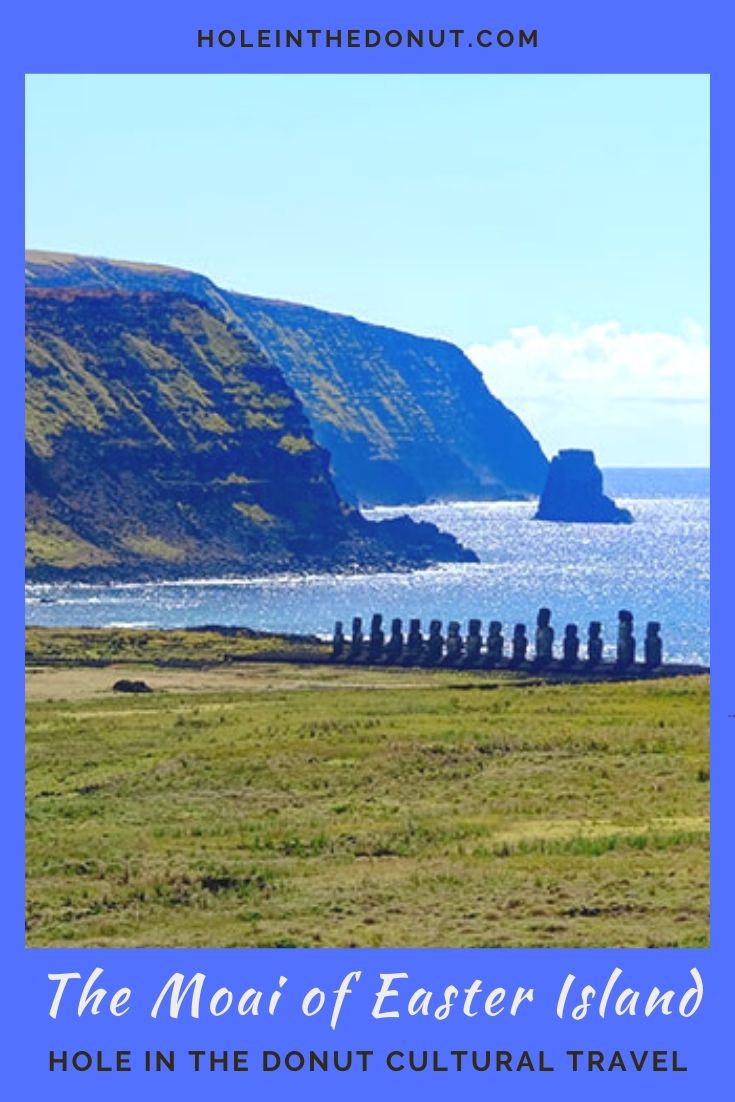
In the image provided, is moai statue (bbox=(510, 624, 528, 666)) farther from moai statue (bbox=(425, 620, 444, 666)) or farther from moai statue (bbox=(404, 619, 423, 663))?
moai statue (bbox=(404, 619, 423, 663))

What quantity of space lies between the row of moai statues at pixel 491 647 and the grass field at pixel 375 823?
21711 mm

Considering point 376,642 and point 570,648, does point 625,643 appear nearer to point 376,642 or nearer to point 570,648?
point 570,648

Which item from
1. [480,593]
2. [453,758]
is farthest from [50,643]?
[480,593]

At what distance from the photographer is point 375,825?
124ft

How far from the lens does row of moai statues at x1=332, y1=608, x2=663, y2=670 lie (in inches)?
3332

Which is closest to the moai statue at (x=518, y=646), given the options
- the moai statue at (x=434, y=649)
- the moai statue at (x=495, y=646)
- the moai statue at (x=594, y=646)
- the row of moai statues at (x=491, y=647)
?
the row of moai statues at (x=491, y=647)

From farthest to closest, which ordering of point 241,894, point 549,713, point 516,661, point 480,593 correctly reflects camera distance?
point 480,593 → point 516,661 → point 549,713 → point 241,894

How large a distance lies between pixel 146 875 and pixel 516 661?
55.4 meters

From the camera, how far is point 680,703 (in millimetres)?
58750

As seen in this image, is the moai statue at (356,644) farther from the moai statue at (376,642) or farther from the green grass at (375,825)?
the green grass at (375,825)

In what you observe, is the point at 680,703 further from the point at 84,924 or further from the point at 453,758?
the point at 84,924

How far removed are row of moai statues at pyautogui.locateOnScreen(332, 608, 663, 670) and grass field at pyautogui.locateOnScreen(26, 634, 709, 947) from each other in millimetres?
21711

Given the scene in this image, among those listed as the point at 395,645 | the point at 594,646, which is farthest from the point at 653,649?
the point at 395,645

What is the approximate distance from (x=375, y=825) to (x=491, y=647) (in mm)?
51602
